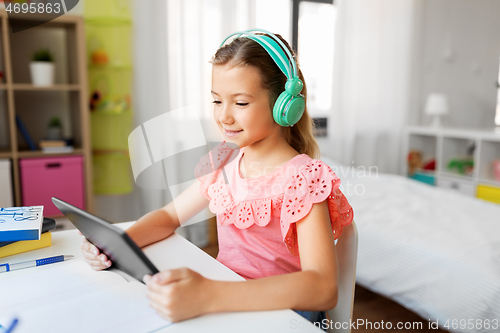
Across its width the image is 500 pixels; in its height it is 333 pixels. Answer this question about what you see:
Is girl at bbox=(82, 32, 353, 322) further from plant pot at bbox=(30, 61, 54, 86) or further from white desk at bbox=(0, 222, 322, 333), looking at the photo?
plant pot at bbox=(30, 61, 54, 86)

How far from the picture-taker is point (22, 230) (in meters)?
0.73

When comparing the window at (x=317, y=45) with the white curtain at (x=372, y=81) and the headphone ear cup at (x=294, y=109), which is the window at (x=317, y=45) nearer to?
the white curtain at (x=372, y=81)

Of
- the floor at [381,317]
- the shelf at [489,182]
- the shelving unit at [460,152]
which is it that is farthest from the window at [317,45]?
the floor at [381,317]

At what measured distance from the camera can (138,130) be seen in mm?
737

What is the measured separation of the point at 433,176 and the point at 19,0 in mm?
2701

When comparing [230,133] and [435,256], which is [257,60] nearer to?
[230,133]

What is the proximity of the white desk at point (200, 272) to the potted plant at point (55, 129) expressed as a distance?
1.25 m

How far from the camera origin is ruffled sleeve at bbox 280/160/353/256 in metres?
0.69

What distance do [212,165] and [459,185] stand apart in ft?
7.69

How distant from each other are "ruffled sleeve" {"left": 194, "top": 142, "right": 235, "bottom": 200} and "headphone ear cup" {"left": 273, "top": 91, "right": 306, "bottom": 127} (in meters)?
0.20

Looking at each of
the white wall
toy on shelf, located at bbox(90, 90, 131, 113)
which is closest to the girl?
toy on shelf, located at bbox(90, 90, 131, 113)

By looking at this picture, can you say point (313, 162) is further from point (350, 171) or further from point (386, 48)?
point (386, 48)

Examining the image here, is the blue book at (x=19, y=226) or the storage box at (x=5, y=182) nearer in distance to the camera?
the blue book at (x=19, y=226)

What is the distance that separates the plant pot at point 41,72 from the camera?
190 centimetres
